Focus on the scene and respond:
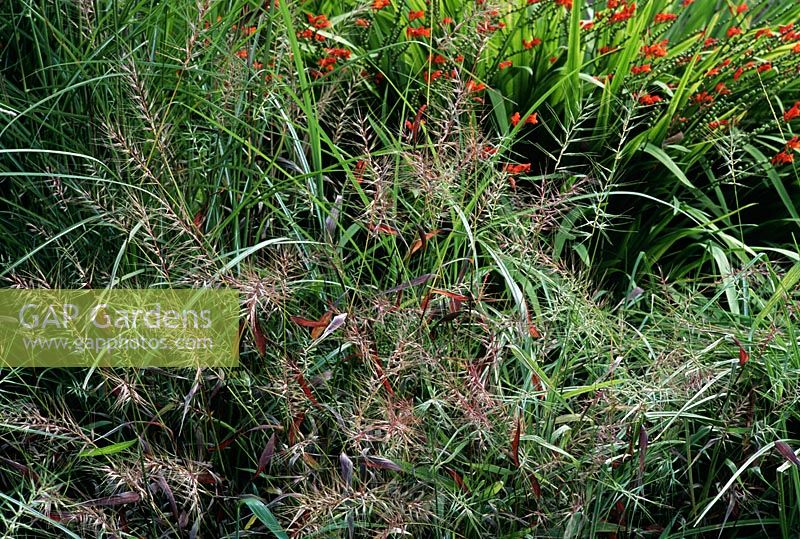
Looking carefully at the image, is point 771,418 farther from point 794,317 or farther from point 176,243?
point 176,243

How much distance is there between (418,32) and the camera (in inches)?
108

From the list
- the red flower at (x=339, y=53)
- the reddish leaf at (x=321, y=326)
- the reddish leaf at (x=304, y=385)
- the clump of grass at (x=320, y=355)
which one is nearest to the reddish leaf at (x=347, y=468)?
the clump of grass at (x=320, y=355)

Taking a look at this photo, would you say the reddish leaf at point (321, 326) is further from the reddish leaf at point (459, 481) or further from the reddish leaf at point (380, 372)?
the reddish leaf at point (459, 481)

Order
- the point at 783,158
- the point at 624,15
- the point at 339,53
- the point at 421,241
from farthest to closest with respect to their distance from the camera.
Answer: the point at 624,15
the point at 783,158
the point at 339,53
the point at 421,241

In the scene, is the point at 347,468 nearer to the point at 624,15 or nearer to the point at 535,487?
the point at 535,487

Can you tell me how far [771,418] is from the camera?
84.7 inches

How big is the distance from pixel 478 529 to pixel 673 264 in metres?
1.48

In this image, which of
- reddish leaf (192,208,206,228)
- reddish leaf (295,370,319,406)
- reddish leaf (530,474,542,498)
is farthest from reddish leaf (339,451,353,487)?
reddish leaf (192,208,206,228)

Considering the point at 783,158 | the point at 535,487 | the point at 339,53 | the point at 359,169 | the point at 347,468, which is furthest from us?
the point at 783,158

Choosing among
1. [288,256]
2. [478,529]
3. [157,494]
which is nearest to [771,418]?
[478,529]

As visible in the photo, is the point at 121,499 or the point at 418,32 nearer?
the point at 121,499
